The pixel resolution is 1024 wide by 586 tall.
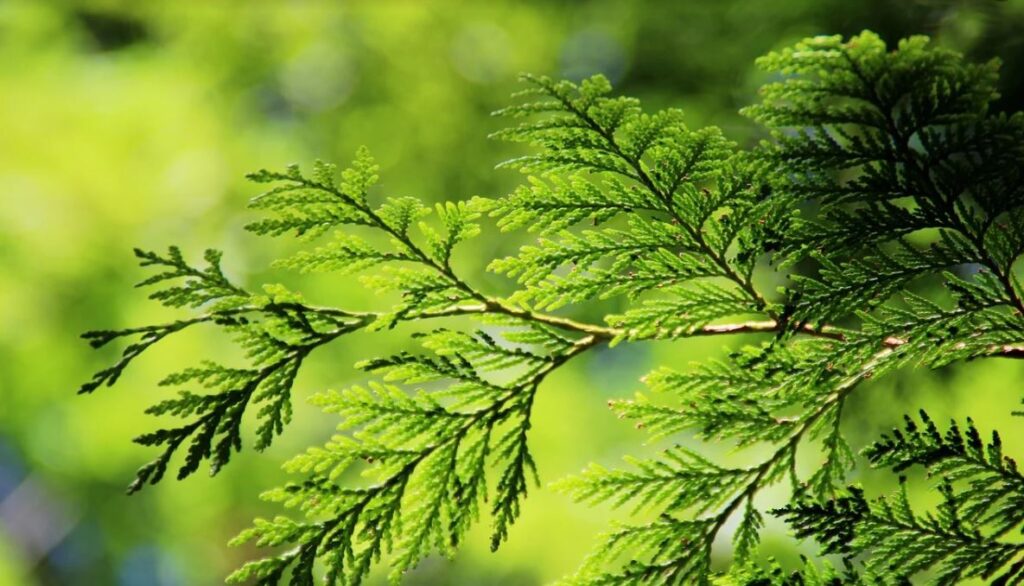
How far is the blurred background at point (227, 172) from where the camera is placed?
5273 millimetres

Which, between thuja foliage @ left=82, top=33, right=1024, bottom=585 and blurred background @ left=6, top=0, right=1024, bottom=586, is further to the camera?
blurred background @ left=6, top=0, right=1024, bottom=586

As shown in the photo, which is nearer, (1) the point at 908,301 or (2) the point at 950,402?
(1) the point at 908,301

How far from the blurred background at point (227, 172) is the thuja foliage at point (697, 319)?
10.1 ft

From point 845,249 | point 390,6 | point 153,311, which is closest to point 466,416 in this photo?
point 845,249

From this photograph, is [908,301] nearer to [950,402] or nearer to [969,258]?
[969,258]

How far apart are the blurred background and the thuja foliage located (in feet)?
10.1

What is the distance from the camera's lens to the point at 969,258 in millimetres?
1302

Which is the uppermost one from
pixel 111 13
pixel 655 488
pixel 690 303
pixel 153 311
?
pixel 111 13

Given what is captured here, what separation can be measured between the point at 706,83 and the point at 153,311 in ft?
15.8

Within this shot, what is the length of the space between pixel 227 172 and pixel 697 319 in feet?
20.6

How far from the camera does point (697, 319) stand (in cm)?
140

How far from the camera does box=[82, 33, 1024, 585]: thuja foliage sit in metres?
1.22

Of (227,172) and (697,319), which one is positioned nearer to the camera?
(697,319)

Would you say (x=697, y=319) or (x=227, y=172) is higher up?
(x=227, y=172)
